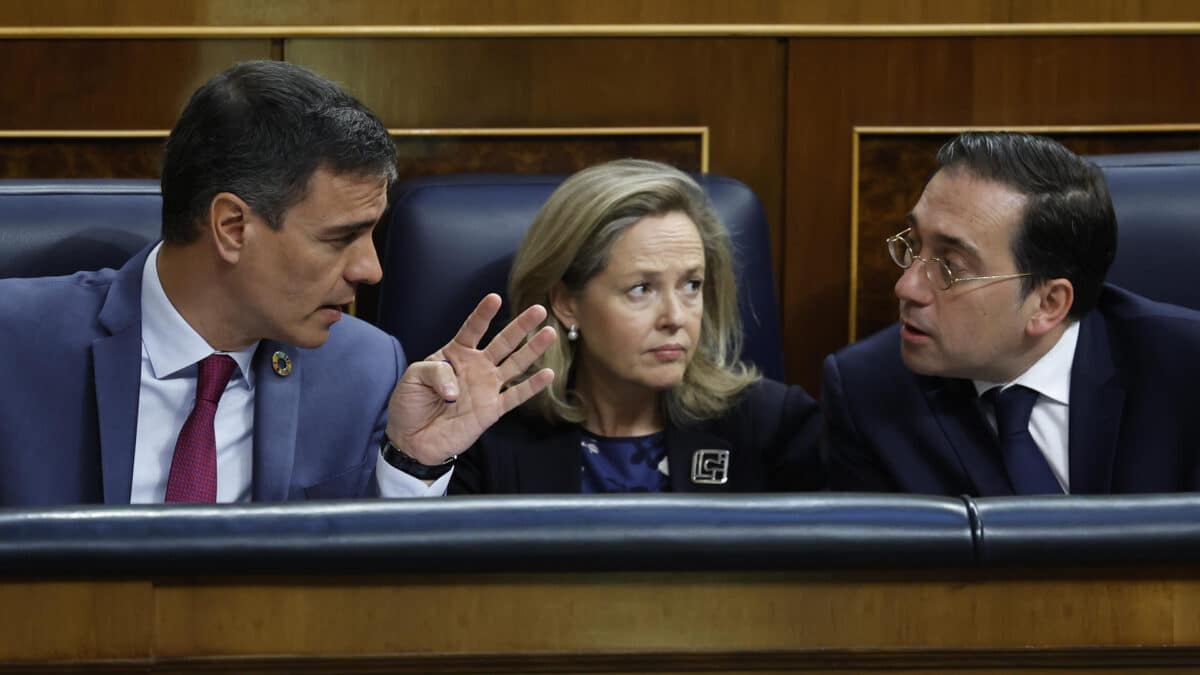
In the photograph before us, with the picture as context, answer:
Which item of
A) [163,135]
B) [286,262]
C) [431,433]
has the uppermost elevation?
[163,135]

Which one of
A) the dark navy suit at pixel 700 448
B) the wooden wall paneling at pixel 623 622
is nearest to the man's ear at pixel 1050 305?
the dark navy suit at pixel 700 448

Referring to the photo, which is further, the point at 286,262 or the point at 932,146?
the point at 932,146

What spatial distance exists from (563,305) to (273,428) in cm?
46

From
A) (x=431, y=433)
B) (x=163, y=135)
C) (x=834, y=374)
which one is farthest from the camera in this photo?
(x=163, y=135)

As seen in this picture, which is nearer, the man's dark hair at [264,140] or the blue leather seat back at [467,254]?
the man's dark hair at [264,140]

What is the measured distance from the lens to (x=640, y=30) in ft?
6.91

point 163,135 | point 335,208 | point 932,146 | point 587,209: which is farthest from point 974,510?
point 163,135

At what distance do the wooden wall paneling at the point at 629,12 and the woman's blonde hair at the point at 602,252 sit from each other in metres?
0.40

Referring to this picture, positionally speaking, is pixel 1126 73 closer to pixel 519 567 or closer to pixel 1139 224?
pixel 1139 224

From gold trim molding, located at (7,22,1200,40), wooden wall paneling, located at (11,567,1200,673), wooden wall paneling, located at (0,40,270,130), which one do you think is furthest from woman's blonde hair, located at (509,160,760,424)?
wooden wall paneling, located at (11,567,1200,673)

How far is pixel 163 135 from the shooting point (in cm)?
211

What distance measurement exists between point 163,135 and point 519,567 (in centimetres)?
147

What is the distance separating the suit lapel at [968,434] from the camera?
1572mm

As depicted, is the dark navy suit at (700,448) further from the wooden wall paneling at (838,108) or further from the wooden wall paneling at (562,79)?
the wooden wall paneling at (562,79)
